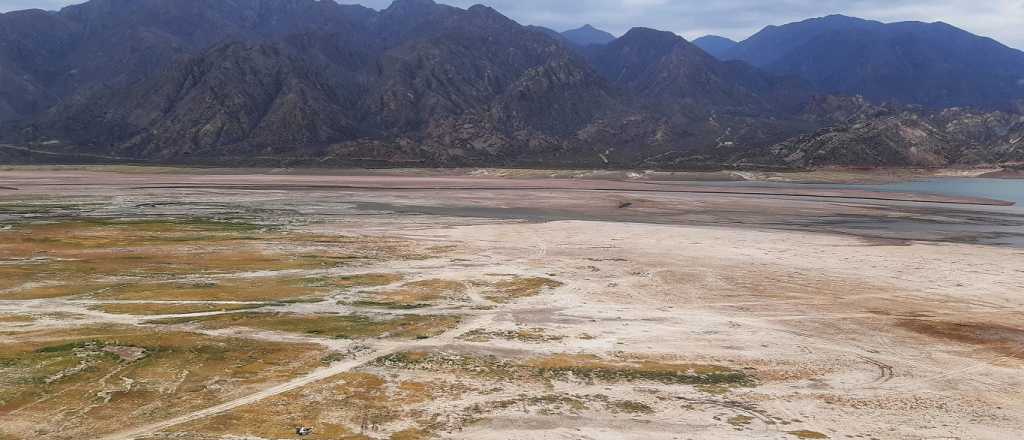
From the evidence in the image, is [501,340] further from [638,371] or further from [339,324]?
[339,324]

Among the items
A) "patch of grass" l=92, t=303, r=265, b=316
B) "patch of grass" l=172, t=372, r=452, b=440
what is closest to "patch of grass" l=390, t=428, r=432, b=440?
"patch of grass" l=172, t=372, r=452, b=440

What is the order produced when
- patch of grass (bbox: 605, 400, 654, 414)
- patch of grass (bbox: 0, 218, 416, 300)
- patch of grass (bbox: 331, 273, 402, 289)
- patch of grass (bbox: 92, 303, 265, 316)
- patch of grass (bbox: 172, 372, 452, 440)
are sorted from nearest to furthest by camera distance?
patch of grass (bbox: 172, 372, 452, 440) < patch of grass (bbox: 605, 400, 654, 414) < patch of grass (bbox: 92, 303, 265, 316) < patch of grass (bbox: 0, 218, 416, 300) < patch of grass (bbox: 331, 273, 402, 289)

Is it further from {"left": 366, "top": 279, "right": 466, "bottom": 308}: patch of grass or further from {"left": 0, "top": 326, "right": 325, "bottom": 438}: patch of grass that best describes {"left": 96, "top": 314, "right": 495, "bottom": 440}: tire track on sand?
{"left": 366, "top": 279, "right": 466, "bottom": 308}: patch of grass

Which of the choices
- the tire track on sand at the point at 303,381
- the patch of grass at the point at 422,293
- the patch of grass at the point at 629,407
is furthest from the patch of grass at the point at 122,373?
the patch of grass at the point at 629,407

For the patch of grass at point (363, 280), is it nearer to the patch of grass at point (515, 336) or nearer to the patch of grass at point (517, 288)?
the patch of grass at point (517, 288)

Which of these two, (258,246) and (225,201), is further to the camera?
(225,201)

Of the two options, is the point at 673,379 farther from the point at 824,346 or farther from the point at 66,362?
the point at 66,362

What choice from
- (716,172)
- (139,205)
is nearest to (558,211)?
(139,205)

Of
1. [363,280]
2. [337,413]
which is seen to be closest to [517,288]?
[363,280]
